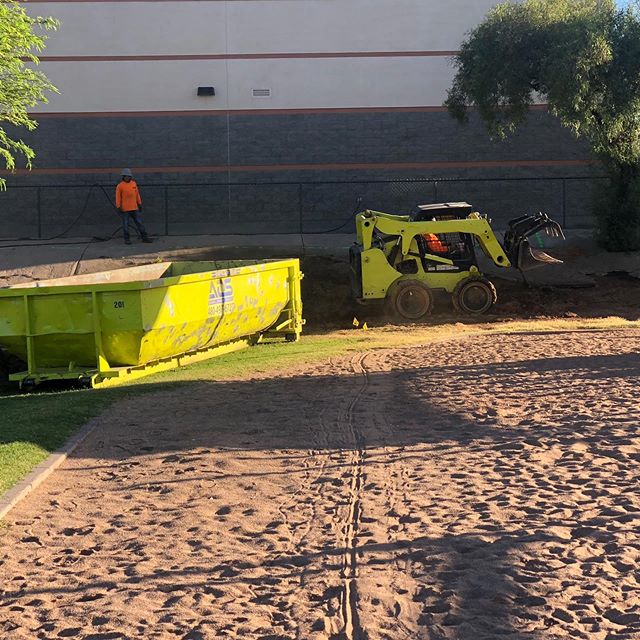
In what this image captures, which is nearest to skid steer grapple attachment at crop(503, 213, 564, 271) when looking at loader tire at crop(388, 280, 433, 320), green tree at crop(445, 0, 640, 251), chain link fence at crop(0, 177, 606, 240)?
loader tire at crop(388, 280, 433, 320)

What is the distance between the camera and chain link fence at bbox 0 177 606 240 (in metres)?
29.2

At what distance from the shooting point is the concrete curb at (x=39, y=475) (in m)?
6.72

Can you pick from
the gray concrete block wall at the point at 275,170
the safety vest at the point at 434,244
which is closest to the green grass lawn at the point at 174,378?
the safety vest at the point at 434,244

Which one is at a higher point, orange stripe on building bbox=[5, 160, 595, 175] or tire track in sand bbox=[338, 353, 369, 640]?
orange stripe on building bbox=[5, 160, 595, 175]

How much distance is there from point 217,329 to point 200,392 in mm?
3360

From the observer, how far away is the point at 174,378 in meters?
12.8

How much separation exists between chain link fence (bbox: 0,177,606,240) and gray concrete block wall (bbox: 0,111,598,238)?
34mm

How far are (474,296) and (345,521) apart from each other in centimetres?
1491

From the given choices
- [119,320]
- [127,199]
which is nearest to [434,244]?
[119,320]

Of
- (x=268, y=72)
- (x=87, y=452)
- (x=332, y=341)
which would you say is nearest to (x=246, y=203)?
(x=268, y=72)

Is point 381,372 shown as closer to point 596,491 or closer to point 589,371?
point 589,371

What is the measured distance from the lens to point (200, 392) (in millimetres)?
A: 11305

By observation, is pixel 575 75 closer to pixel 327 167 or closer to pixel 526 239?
pixel 526 239

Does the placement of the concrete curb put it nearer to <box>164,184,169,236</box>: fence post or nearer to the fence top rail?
<box>164,184,169,236</box>: fence post
